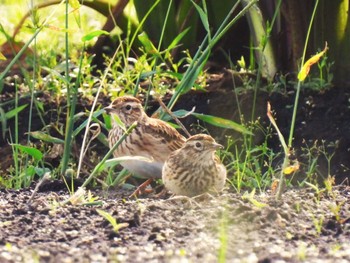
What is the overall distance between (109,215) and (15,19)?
222 inches

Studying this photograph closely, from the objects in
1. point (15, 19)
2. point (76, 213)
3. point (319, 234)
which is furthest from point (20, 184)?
point (15, 19)

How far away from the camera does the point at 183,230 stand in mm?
5238

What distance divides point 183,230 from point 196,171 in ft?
4.99

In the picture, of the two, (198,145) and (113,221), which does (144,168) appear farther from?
(113,221)

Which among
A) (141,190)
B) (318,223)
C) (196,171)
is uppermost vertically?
(318,223)

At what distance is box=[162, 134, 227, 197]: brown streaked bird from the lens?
6.68 metres

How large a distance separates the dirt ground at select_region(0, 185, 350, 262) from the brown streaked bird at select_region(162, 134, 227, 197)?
0.51 meters

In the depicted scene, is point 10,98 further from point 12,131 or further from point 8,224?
point 8,224

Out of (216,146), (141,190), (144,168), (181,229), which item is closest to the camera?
(181,229)

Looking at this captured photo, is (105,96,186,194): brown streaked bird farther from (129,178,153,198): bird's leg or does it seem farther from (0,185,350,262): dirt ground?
(0,185,350,262): dirt ground

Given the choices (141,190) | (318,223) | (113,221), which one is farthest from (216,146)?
(113,221)

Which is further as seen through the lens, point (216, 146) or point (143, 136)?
point (143, 136)

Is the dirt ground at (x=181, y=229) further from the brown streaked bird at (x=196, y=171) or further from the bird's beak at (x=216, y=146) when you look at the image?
the bird's beak at (x=216, y=146)

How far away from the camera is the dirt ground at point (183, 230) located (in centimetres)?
476
